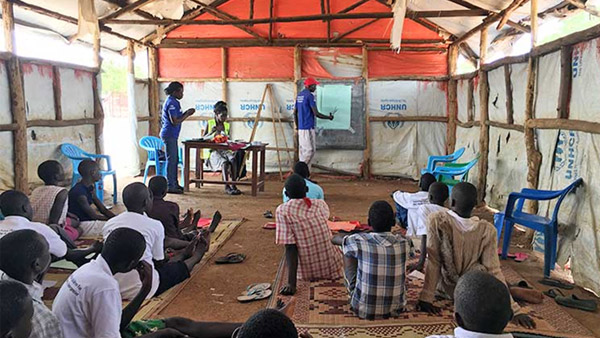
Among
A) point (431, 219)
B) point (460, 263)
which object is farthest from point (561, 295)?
point (431, 219)

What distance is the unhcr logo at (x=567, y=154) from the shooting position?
14.5 ft

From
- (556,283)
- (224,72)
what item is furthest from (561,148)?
(224,72)

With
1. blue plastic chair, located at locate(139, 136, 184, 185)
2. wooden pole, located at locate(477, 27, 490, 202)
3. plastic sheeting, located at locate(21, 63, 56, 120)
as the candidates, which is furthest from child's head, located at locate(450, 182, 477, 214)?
blue plastic chair, located at locate(139, 136, 184, 185)

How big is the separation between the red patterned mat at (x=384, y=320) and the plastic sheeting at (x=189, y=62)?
7.68m

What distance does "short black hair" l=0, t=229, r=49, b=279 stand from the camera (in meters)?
2.00

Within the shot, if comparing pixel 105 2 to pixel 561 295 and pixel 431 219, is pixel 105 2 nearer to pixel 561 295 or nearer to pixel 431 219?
pixel 431 219

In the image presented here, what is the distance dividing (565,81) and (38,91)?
21.7 ft

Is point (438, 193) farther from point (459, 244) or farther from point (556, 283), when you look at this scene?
point (556, 283)

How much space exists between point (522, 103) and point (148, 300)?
5005 millimetres

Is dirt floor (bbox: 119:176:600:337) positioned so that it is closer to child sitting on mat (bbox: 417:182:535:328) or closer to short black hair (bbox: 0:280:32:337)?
child sitting on mat (bbox: 417:182:535:328)

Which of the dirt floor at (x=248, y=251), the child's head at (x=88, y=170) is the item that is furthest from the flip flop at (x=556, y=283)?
the child's head at (x=88, y=170)

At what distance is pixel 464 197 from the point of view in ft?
10.1

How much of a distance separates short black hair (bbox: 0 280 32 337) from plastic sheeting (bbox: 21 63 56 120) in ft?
18.7

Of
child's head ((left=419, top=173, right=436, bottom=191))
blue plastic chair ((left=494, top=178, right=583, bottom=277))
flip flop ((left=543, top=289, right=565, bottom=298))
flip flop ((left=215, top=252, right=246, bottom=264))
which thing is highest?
child's head ((left=419, top=173, right=436, bottom=191))
